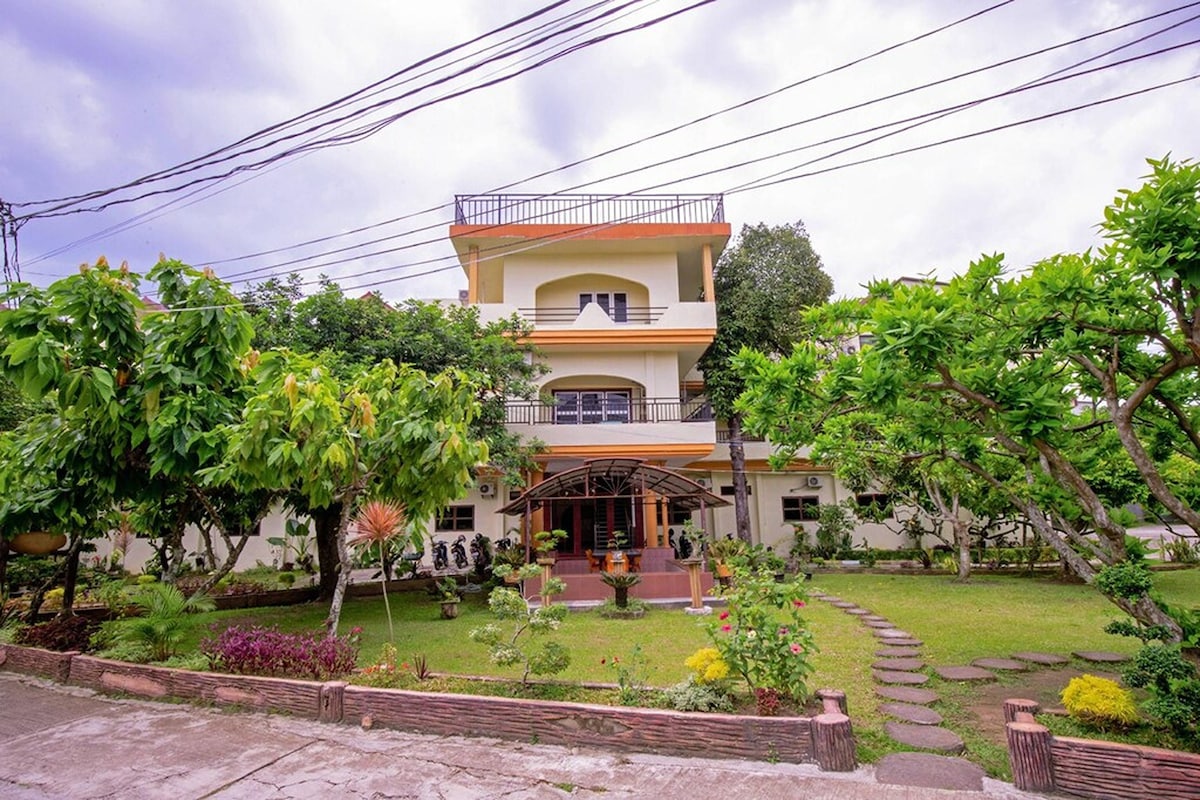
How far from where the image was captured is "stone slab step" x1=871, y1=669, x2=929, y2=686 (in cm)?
639

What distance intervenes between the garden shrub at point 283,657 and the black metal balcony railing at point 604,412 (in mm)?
9241

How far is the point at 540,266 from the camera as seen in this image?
57.6 feet

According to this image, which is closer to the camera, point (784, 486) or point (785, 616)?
point (785, 616)

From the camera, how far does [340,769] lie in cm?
468

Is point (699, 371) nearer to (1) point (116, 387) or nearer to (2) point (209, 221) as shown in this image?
(2) point (209, 221)

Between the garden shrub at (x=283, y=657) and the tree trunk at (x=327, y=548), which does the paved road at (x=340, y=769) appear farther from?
the tree trunk at (x=327, y=548)

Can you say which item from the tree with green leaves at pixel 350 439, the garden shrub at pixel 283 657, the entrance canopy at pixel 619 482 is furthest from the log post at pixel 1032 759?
the entrance canopy at pixel 619 482

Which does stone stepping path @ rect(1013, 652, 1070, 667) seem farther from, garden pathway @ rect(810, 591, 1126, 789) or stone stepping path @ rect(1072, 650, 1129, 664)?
stone stepping path @ rect(1072, 650, 1129, 664)

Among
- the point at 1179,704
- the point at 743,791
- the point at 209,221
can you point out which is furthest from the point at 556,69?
the point at 1179,704

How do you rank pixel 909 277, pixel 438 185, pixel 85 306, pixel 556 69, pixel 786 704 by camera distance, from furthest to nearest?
1. pixel 909 277
2. pixel 438 185
3. pixel 85 306
4. pixel 556 69
5. pixel 786 704

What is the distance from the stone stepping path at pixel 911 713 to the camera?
5.27 metres

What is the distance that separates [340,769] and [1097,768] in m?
5.00

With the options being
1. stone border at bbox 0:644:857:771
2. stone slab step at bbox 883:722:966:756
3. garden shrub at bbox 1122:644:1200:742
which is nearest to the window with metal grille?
stone border at bbox 0:644:857:771

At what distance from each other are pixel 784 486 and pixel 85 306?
17.6 metres
